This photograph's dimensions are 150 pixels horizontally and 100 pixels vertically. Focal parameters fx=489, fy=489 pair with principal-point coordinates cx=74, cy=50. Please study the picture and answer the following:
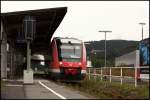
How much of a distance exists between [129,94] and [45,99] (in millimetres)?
5748

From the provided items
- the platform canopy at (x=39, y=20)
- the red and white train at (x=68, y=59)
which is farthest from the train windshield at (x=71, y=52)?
the platform canopy at (x=39, y=20)

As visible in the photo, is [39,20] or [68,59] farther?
[39,20]

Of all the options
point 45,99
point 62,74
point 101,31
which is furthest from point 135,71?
point 101,31

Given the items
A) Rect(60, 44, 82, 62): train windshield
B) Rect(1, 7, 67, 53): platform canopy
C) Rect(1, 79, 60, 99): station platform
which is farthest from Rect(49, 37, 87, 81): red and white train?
Rect(1, 79, 60, 99): station platform

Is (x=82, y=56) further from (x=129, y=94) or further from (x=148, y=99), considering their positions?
(x=148, y=99)

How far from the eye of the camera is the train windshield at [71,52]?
34406 mm

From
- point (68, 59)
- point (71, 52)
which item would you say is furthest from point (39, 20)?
point (68, 59)

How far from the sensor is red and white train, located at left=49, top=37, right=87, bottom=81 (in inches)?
1335

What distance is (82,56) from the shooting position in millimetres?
34656

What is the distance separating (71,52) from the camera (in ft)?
114

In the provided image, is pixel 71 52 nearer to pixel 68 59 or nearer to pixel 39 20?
pixel 68 59

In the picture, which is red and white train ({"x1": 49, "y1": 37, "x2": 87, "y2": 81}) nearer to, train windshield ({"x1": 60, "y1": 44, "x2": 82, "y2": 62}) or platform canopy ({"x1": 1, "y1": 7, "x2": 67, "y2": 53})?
train windshield ({"x1": 60, "y1": 44, "x2": 82, "y2": 62})

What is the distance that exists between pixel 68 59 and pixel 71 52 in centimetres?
73

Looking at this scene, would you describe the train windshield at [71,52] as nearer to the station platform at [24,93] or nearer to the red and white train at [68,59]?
the red and white train at [68,59]
